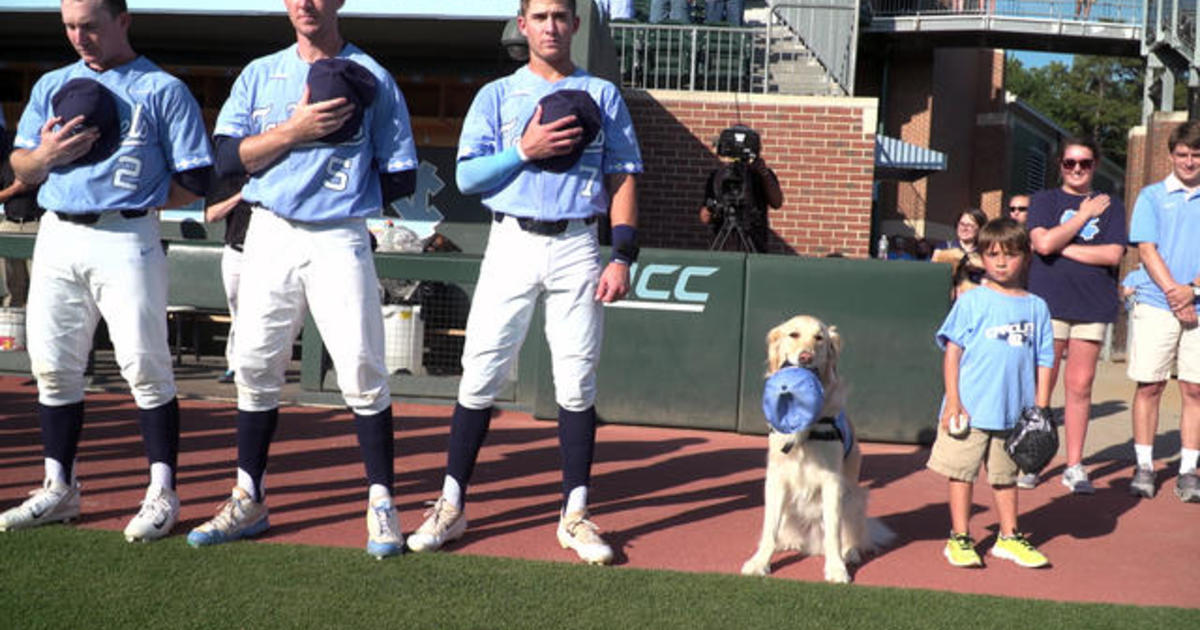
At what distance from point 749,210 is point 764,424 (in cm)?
412

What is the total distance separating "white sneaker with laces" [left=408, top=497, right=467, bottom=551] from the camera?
461 cm

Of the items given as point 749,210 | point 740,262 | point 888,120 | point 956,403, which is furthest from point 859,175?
point 888,120

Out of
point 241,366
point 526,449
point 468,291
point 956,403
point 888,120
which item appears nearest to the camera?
point 241,366

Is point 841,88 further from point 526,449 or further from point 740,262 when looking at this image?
point 526,449

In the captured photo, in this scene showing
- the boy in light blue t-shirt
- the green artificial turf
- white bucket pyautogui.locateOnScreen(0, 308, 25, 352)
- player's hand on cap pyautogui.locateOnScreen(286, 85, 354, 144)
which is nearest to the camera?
the green artificial turf

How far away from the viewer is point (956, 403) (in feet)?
16.3

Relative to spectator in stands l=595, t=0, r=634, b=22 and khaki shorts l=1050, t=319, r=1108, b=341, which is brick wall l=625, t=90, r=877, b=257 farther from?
khaki shorts l=1050, t=319, r=1108, b=341

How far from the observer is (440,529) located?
4699 millimetres

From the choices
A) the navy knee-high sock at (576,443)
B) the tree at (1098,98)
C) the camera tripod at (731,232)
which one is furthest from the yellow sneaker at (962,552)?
the tree at (1098,98)

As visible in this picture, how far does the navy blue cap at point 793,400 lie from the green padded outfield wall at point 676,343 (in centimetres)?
362

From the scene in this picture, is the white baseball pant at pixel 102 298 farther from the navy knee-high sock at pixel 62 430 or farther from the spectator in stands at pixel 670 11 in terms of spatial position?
the spectator in stands at pixel 670 11

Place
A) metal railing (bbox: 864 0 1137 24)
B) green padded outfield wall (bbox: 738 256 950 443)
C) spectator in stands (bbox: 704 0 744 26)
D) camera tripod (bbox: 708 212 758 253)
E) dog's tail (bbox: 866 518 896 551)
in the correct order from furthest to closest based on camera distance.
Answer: metal railing (bbox: 864 0 1137 24), spectator in stands (bbox: 704 0 744 26), camera tripod (bbox: 708 212 758 253), green padded outfield wall (bbox: 738 256 950 443), dog's tail (bbox: 866 518 896 551)

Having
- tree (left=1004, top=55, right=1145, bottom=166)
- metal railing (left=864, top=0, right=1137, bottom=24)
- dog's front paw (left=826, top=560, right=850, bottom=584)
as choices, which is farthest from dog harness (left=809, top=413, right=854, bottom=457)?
tree (left=1004, top=55, right=1145, bottom=166)

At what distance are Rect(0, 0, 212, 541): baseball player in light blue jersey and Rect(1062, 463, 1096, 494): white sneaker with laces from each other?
191 inches
